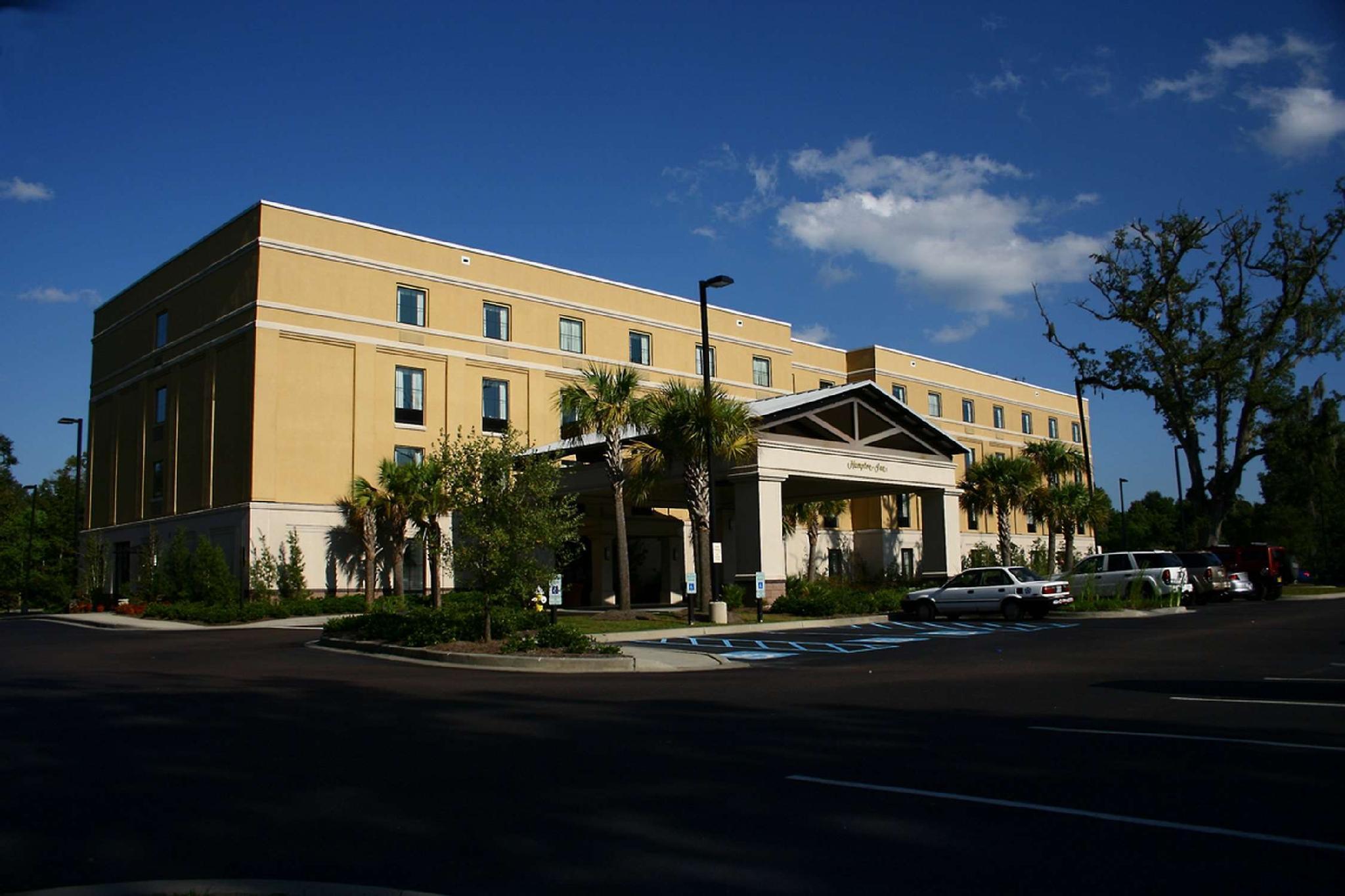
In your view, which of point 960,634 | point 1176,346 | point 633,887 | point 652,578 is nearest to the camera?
point 633,887

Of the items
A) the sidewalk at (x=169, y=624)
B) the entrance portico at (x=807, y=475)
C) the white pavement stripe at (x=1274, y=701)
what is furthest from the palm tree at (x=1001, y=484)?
the white pavement stripe at (x=1274, y=701)

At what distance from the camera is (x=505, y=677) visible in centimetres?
1617

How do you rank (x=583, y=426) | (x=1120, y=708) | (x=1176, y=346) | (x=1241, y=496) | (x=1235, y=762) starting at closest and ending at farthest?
(x=1235, y=762), (x=1120, y=708), (x=583, y=426), (x=1176, y=346), (x=1241, y=496)

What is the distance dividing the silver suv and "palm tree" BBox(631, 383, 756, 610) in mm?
11886

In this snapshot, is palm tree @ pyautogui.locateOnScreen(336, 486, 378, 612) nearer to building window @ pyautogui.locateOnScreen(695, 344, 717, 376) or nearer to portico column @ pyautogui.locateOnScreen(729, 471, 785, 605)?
portico column @ pyautogui.locateOnScreen(729, 471, 785, 605)

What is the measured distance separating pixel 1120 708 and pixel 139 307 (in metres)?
46.3

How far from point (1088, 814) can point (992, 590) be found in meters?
23.7

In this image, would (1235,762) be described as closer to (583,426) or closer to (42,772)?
(42,772)

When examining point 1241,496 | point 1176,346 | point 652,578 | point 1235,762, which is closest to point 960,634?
point 1235,762

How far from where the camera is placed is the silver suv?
33.0m

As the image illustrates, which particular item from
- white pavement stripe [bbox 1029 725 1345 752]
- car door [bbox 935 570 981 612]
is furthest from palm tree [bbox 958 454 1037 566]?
white pavement stripe [bbox 1029 725 1345 752]

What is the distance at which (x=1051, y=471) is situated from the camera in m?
52.4

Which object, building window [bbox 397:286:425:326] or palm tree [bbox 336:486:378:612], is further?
building window [bbox 397:286:425:326]

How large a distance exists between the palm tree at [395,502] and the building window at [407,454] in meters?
1.99
